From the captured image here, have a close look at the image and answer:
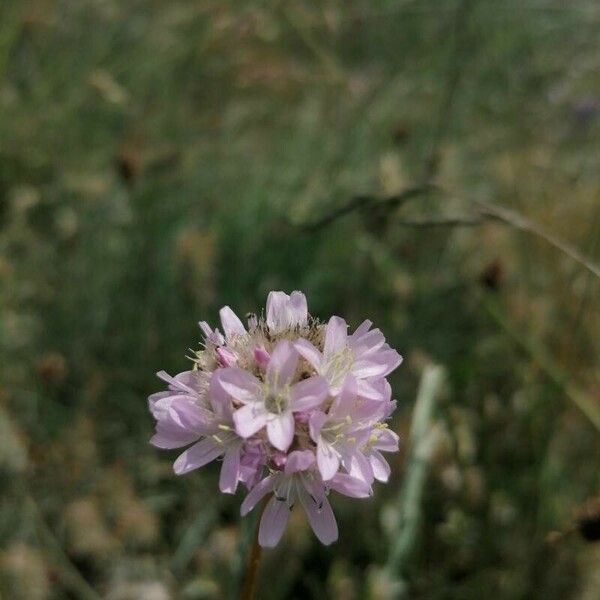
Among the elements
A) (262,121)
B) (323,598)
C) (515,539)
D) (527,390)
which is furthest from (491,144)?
(323,598)

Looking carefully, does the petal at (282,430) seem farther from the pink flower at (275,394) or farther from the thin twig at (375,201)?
the thin twig at (375,201)

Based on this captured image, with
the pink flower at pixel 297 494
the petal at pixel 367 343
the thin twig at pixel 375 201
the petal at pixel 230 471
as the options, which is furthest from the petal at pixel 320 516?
the thin twig at pixel 375 201

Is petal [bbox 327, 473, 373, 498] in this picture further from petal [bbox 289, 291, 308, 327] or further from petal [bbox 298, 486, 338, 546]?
petal [bbox 289, 291, 308, 327]

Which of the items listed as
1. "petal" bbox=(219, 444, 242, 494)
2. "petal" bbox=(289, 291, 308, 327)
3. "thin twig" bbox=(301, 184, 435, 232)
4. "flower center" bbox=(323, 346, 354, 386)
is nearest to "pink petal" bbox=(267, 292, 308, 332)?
"petal" bbox=(289, 291, 308, 327)

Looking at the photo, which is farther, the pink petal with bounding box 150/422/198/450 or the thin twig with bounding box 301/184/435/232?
the thin twig with bounding box 301/184/435/232

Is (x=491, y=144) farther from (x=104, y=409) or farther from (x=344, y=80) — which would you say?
(x=104, y=409)

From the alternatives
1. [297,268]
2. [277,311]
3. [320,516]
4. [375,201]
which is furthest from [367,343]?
[297,268]
